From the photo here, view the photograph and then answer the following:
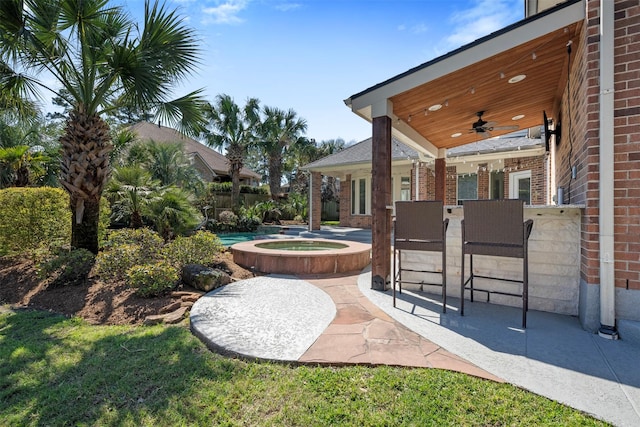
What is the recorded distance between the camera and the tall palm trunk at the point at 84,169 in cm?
624

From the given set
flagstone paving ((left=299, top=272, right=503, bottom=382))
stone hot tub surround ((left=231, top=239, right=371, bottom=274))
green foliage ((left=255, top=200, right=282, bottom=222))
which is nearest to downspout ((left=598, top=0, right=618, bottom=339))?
flagstone paving ((left=299, top=272, right=503, bottom=382))

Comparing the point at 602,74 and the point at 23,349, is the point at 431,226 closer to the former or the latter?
the point at 602,74

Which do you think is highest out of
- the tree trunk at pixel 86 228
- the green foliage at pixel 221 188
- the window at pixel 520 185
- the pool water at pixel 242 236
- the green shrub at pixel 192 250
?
the green foliage at pixel 221 188

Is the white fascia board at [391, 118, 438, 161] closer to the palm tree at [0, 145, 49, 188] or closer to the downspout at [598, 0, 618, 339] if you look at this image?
the downspout at [598, 0, 618, 339]

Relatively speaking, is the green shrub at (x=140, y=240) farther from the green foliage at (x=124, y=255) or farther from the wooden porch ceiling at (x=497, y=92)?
the wooden porch ceiling at (x=497, y=92)

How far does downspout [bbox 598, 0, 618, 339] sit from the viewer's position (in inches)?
133

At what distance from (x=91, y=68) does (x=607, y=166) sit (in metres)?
8.55

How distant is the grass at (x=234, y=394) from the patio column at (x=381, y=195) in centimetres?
274

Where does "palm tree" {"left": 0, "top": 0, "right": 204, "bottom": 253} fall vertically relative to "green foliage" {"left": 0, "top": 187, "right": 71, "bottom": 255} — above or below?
above

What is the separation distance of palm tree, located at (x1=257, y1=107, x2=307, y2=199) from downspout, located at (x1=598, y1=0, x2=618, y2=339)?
18.6 m

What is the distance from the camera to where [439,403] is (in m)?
2.32

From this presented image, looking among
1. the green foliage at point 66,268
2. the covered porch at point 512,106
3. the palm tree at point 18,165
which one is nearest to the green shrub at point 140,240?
the green foliage at point 66,268

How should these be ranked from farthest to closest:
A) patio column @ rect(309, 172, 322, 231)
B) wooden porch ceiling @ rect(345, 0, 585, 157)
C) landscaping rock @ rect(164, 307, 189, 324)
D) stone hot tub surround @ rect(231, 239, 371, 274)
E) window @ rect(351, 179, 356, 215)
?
window @ rect(351, 179, 356, 215) → patio column @ rect(309, 172, 322, 231) → stone hot tub surround @ rect(231, 239, 371, 274) → landscaping rock @ rect(164, 307, 189, 324) → wooden porch ceiling @ rect(345, 0, 585, 157)

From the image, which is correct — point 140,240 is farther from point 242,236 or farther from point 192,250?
point 242,236
